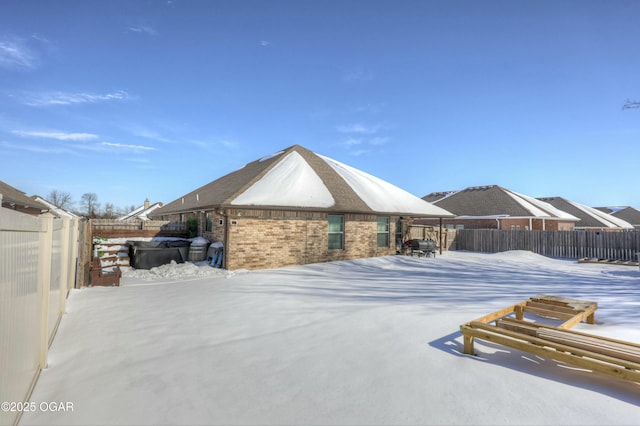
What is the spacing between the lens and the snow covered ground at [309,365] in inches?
121

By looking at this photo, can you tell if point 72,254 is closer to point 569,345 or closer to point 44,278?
point 44,278

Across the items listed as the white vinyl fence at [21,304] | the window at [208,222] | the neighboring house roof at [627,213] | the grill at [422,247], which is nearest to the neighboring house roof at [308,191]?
the window at [208,222]

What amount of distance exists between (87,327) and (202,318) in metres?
1.90

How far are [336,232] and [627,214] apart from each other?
5834 centimetres

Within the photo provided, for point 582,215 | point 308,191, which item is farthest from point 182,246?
point 582,215

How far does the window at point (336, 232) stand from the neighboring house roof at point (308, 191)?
2.20 feet

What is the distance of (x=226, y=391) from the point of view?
3453 mm

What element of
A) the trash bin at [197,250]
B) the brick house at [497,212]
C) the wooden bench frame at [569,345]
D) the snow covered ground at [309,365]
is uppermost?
the brick house at [497,212]

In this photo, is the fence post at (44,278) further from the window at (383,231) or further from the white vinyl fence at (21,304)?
the window at (383,231)

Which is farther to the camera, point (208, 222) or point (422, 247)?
point (422, 247)

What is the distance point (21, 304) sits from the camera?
2.96 m

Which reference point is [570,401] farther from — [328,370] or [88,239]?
[88,239]

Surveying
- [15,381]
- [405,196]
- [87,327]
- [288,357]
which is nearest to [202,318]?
[87,327]

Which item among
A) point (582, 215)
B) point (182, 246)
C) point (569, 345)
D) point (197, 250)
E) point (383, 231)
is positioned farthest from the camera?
point (582, 215)
